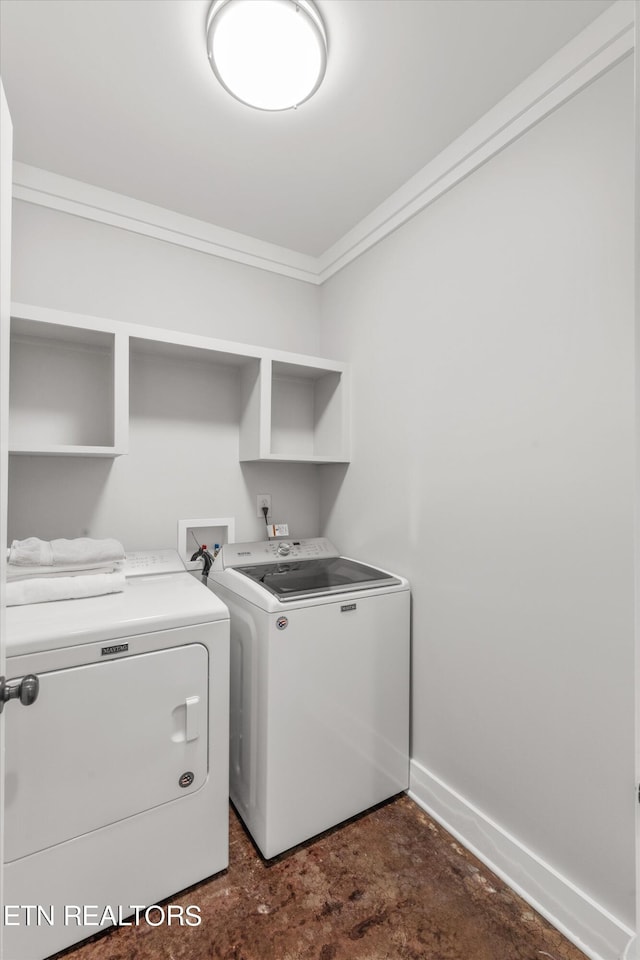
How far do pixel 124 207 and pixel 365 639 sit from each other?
7.06ft

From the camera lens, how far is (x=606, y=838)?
1.26 metres

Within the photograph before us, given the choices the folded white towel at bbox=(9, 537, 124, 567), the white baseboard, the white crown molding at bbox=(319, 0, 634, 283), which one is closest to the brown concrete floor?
the white baseboard

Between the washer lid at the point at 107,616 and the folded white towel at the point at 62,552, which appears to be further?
the folded white towel at the point at 62,552

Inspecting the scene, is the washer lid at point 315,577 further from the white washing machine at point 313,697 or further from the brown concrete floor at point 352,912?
the brown concrete floor at point 352,912

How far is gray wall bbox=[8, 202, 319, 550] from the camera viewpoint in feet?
6.14

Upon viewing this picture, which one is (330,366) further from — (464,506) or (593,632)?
(593,632)

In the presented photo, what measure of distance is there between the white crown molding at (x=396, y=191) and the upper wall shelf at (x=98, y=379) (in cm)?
58

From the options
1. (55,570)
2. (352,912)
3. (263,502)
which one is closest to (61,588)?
(55,570)

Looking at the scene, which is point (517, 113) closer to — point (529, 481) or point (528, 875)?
point (529, 481)

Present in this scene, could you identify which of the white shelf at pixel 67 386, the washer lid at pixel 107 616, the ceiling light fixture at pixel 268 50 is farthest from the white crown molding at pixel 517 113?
the washer lid at pixel 107 616

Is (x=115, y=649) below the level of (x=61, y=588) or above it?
below

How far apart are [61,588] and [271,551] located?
95 cm

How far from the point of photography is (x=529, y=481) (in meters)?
1.48

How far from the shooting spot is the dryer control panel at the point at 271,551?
2.07 meters
